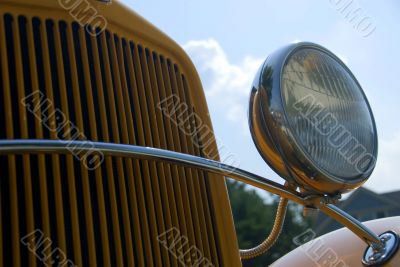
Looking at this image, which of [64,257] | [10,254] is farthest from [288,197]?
[10,254]

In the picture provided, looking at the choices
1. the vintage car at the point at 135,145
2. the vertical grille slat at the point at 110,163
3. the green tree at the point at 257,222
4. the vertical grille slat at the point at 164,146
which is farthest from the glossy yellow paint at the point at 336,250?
the green tree at the point at 257,222

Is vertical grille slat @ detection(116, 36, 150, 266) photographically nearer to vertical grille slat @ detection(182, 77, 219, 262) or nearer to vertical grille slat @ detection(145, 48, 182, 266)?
vertical grille slat @ detection(145, 48, 182, 266)

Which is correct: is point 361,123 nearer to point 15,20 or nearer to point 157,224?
point 157,224

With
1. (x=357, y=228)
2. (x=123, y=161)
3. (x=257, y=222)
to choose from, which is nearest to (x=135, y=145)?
(x=123, y=161)

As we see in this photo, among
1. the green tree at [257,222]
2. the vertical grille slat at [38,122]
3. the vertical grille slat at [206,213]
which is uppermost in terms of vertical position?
the green tree at [257,222]

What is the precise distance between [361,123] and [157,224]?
26.4 inches

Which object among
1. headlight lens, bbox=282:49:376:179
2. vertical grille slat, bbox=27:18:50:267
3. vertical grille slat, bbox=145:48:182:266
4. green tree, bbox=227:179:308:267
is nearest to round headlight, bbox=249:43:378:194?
headlight lens, bbox=282:49:376:179

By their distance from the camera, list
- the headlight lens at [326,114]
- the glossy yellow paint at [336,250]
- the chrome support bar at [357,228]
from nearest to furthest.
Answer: the headlight lens at [326,114]
the chrome support bar at [357,228]
the glossy yellow paint at [336,250]

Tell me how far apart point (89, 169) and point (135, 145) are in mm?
132

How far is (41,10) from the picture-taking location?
5.61 feet

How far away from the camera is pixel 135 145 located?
5.36 feet

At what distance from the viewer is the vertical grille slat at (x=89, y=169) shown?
4.87 feet

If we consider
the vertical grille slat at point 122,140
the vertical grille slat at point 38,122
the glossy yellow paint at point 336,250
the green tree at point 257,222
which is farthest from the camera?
the green tree at point 257,222

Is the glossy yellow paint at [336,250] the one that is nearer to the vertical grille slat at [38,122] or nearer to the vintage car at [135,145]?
the vintage car at [135,145]
